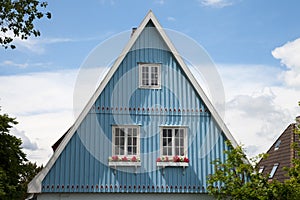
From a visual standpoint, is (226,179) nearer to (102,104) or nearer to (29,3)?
(102,104)

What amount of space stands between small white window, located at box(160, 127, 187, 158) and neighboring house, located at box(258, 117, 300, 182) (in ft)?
40.8

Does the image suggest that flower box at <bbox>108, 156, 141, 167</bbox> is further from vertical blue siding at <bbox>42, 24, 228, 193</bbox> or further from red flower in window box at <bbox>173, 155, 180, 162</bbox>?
red flower in window box at <bbox>173, 155, 180, 162</bbox>

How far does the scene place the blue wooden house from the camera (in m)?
15.4

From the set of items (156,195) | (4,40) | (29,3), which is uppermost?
(29,3)

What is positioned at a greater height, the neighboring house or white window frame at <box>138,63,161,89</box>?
white window frame at <box>138,63,161,89</box>

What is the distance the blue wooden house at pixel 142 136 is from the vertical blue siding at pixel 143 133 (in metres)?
0.03

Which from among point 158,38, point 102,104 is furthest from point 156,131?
point 158,38

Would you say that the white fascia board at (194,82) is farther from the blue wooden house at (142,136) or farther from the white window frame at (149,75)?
the white window frame at (149,75)

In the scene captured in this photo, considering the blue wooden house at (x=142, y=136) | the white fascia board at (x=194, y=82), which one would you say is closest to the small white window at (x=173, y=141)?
the blue wooden house at (x=142, y=136)

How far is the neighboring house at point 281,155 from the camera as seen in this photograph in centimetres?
2720

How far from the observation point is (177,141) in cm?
1622

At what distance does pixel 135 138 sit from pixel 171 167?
59.2 inches

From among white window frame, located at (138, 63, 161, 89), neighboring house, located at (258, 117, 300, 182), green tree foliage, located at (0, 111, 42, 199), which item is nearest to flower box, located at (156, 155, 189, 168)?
white window frame, located at (138, 63, 161, 89)

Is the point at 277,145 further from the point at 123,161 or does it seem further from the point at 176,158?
the point at 123,161
